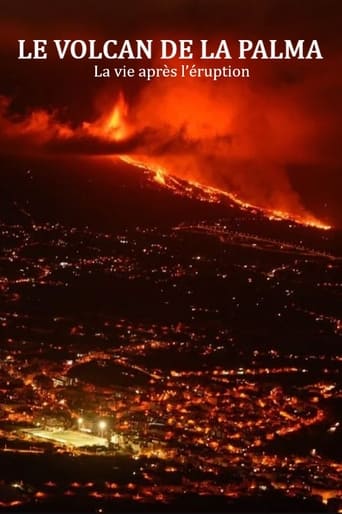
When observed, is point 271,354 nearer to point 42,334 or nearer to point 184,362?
point 184,362

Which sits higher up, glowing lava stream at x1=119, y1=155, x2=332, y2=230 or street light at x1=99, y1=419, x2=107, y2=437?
glowing lava stream at x1=119, y1=155, x2=332, y2=230

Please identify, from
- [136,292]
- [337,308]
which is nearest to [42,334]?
[136,292]

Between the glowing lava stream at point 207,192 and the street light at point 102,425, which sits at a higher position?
the glowing lava stream at point 207,192

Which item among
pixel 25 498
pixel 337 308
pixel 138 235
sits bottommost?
pixel 25 498

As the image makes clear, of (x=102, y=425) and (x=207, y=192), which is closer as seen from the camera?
(x=102, y=425)

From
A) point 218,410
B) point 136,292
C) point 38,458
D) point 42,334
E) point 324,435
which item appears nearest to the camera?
point 38,458

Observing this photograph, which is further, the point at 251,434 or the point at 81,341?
the point at 81,341

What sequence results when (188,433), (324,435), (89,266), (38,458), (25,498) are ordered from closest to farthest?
A: 1. (25,498)
2. (38,458)
3. (188,433)
4. (324,435)
5. (89,266)

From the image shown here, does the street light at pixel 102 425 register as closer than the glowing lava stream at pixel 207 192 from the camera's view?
Yes

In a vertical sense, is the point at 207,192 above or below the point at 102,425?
above

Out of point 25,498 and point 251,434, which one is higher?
point 251,434

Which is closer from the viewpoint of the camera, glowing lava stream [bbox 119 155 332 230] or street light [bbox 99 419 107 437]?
street light [bbox 99 419 107 437]
